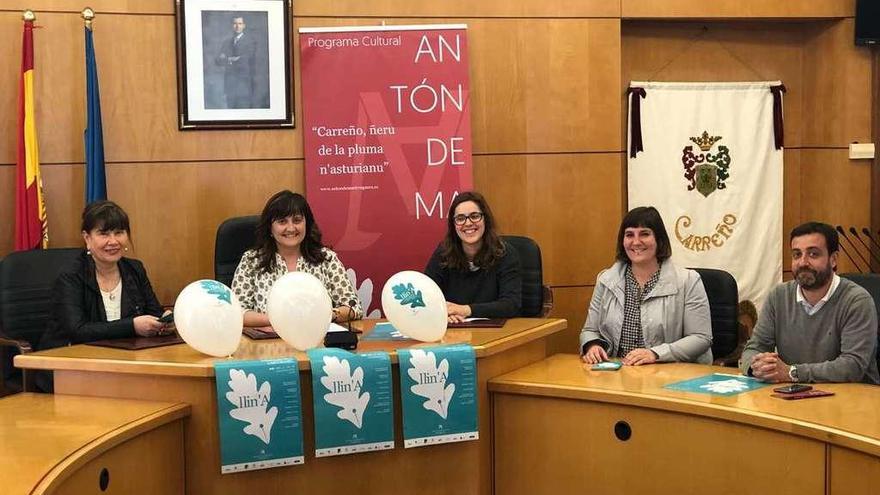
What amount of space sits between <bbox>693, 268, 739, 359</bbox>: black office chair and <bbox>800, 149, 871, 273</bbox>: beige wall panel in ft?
8.22

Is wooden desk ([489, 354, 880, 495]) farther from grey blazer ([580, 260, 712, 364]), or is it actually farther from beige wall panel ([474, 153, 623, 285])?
beige wall panel ([474, 153, 623, 285])

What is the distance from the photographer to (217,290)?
3.58 meters

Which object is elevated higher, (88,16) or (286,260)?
(88,16)

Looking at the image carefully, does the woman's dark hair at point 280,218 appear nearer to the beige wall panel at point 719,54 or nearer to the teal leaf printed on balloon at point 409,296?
the teal leaf printed on balloon at point 409,296

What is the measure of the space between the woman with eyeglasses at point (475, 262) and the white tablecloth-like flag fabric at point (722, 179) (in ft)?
6.51

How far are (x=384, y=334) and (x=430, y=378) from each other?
508mm

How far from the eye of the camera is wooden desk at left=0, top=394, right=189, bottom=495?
2697 millimetres

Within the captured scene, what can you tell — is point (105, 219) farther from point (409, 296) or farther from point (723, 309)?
point (723, 309)

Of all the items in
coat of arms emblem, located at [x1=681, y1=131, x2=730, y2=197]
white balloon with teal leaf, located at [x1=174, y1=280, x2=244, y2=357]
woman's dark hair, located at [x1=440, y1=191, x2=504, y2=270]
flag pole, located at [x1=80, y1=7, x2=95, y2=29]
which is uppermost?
flag pole, located at [x1=80, y1=7, x2=95, y2=29]

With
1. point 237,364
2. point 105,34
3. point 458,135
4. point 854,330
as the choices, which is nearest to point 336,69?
point 458,135

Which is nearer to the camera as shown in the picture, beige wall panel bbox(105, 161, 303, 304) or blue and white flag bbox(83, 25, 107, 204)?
blue and white flag bbox(83, 25, 107, 204)

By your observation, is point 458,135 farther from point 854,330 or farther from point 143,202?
point 854,330

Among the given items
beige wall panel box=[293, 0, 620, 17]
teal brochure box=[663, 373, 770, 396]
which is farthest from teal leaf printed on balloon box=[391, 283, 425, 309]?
beige wall panel box=[293, 0, 620, 17]

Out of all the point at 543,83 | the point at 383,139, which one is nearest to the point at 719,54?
the point at 543,83
